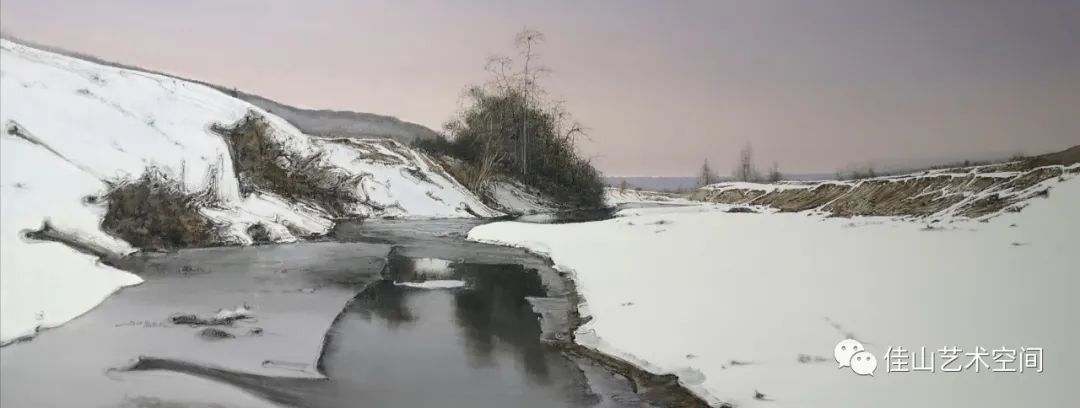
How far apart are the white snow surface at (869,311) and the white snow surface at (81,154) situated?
1.56 meters

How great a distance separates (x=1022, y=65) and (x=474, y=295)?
2454 mm

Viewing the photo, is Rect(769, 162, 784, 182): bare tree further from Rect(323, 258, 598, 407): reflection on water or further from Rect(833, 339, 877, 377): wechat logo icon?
Rect(323, 258, 598, 407): reflection on water

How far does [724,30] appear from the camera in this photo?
2.76m

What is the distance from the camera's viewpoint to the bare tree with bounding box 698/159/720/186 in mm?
2838

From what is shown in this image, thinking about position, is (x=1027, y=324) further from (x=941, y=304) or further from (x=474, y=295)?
(x=474, y=295)

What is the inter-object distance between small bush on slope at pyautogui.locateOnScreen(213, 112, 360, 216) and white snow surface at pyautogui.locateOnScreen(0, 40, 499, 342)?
6cm

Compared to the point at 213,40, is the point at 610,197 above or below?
below

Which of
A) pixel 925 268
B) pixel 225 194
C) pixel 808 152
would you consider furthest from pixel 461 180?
pixel 925 268

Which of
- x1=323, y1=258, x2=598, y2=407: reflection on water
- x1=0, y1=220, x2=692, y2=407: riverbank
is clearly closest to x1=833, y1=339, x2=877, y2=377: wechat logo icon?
x1=0, y1=220, x2=692, y2=407: riverbank

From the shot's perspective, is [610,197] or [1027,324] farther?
[610,197]

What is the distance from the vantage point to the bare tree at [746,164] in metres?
2.77

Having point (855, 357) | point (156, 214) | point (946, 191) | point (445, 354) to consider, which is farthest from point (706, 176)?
point (156, 214)

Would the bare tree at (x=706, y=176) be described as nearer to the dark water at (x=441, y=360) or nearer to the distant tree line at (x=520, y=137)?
the distant tree line at (x=520, y=137)

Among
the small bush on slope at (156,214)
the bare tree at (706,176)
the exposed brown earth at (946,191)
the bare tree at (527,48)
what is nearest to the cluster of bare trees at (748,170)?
the bare tree at (706,176)
